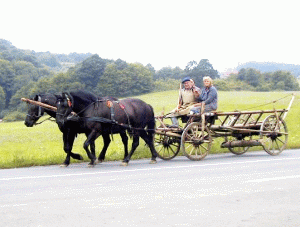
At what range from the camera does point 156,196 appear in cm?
827

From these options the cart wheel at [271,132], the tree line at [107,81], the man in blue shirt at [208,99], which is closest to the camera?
the man in blue shirt at [208,99]

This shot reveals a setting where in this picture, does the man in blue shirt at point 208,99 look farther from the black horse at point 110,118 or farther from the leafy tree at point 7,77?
the leafy tree at point 7,77

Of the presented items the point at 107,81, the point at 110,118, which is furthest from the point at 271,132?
the point at 107,81

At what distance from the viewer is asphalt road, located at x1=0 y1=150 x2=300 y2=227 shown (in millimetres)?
6750

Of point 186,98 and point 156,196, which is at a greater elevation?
point 186,98

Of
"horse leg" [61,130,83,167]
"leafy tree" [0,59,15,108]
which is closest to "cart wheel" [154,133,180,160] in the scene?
"horse leg" [61,130,83,167]

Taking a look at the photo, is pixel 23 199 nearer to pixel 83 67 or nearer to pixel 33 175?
pixel 33 175

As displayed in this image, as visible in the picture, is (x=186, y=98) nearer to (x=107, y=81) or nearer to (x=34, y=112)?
(x=34, y=112)

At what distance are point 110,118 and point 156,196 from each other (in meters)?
6.16

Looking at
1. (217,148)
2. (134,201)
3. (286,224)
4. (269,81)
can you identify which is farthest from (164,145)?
(269,81)

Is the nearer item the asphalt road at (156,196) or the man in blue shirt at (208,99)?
the asphalt road at (156,196)

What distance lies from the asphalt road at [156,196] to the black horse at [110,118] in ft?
5.86

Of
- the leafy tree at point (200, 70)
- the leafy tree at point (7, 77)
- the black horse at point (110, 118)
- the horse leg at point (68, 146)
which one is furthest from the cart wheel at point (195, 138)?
the leafy tree at point (7, 77)

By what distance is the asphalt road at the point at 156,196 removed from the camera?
6750 millimetres
